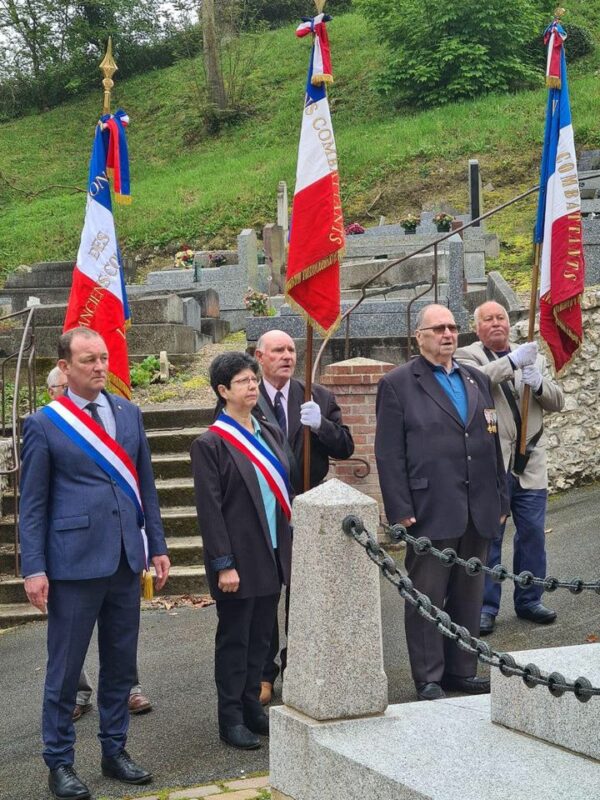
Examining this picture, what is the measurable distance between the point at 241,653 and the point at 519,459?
244 cm

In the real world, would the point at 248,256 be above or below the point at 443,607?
above

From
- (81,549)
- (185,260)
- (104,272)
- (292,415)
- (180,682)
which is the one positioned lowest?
(180,682)

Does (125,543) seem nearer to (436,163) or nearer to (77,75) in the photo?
(436,163)

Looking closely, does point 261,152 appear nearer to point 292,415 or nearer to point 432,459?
point 292,415

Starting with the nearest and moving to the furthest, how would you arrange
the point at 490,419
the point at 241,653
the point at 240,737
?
1. the point at 240,737
2. the point at 241,653
3. the point at 490,419

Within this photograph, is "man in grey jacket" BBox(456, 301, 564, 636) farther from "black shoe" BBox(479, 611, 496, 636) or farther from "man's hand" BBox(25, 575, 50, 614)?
"man's hand" BBox(25, 575, 50, 614)

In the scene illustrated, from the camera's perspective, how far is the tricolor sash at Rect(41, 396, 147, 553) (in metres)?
4.97

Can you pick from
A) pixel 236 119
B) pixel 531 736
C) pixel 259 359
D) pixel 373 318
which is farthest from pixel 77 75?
pixel 531 736

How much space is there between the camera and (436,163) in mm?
27219

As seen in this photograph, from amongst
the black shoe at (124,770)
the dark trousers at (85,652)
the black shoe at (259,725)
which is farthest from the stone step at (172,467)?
the black shoe at (124,770)

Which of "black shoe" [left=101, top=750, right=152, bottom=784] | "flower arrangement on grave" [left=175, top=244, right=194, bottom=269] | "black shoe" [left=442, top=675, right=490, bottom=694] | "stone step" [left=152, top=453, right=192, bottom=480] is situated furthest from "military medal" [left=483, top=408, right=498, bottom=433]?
"flower arrangement on grave" [left=175, top=244, right=194, bottom=269]

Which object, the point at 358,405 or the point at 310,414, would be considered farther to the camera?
the point at 358,405

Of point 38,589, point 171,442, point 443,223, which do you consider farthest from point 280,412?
point 443,223

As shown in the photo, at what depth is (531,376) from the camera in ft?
22.2
